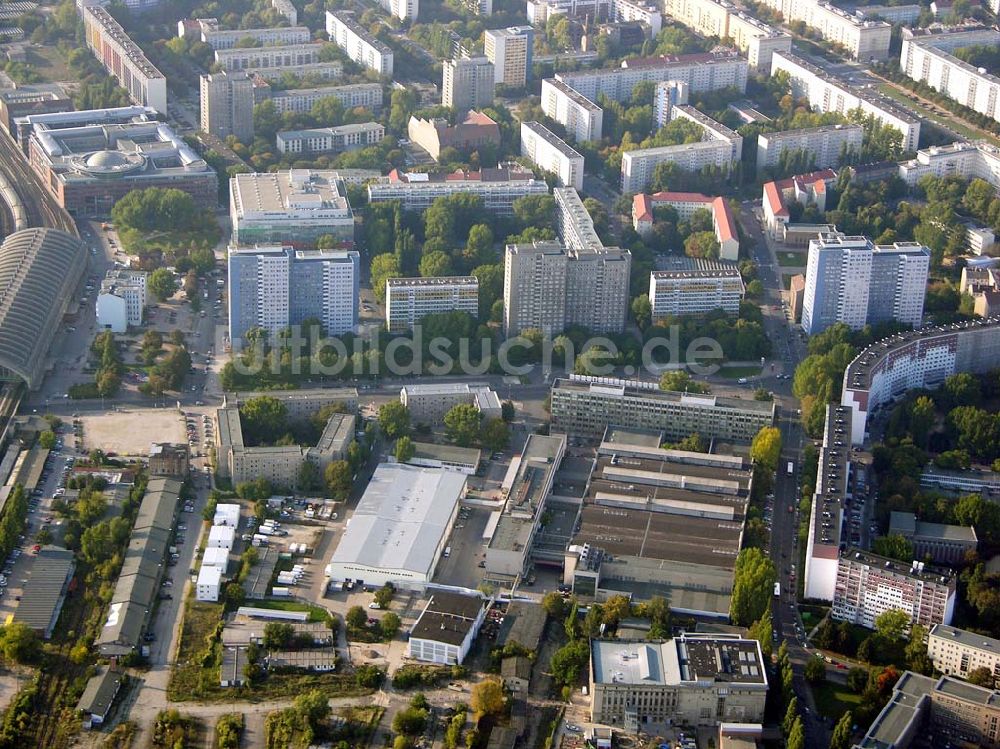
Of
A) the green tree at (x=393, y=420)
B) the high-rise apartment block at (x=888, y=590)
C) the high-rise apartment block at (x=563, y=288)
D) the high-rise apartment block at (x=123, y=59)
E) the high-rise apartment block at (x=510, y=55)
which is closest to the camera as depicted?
the high-rise apartment block at (x=888, y=590)

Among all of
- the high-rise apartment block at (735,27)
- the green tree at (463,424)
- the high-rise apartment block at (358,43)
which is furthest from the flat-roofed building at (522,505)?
the high-rise apartment block at (735,27)

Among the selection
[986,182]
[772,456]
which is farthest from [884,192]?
[772,456]

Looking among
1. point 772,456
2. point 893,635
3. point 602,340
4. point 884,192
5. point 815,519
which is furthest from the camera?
point 884,192

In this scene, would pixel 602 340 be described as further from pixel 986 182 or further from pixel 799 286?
pixel 986 182

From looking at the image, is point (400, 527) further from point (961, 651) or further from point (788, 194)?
point (788, 194)

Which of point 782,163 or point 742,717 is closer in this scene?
point 742,717

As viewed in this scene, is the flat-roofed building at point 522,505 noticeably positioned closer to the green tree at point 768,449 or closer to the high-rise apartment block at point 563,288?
the green tree at point 768,449

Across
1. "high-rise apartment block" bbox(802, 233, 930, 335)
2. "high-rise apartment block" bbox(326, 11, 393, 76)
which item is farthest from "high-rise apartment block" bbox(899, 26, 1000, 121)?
"high-rise apartment block" bbox(326, 11, 393, 76)

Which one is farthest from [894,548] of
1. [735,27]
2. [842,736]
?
[735,27]
